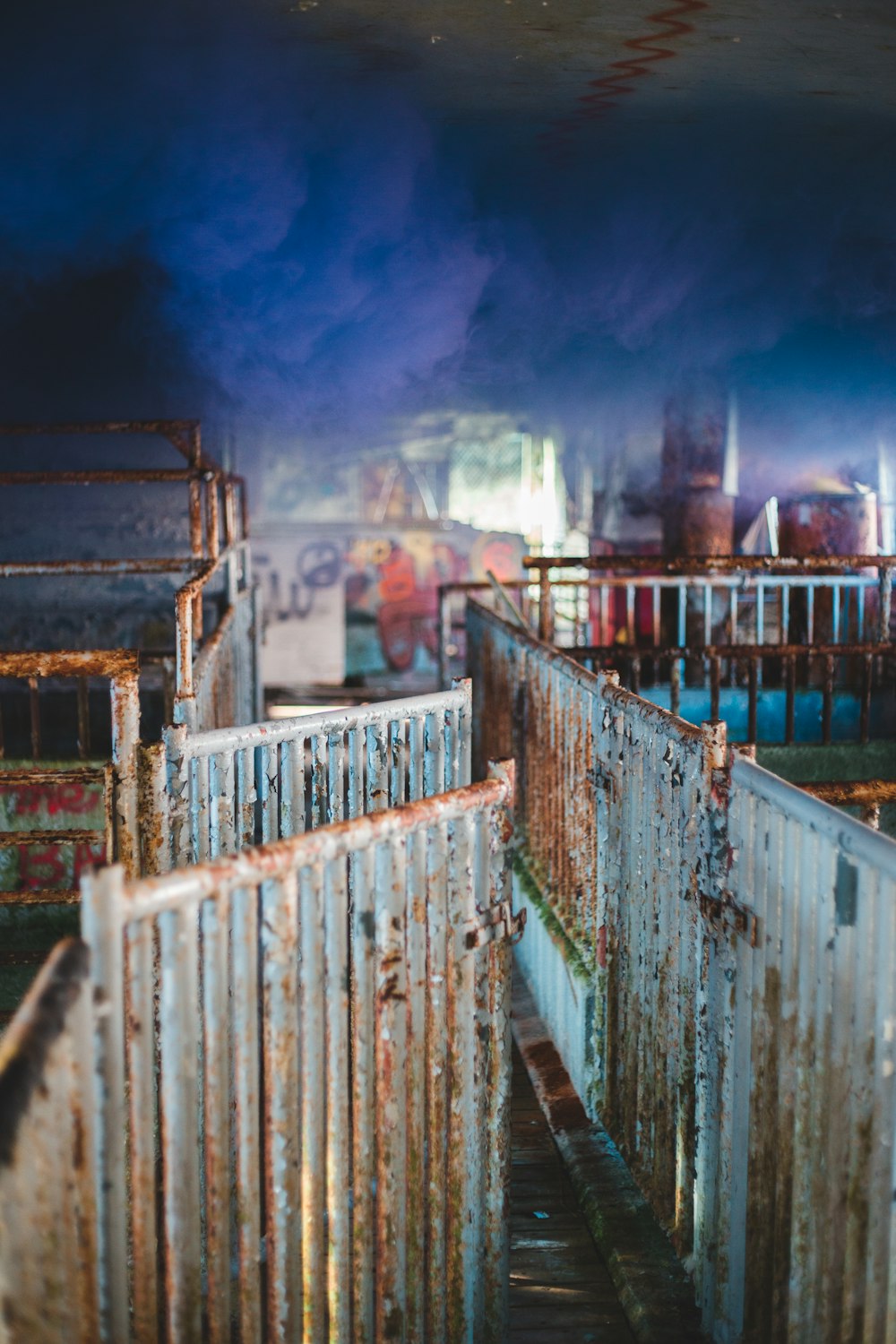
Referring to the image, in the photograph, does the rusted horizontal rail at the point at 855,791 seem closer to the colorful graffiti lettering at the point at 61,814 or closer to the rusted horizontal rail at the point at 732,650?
the colorful graffiti lettering at the point at 61,814

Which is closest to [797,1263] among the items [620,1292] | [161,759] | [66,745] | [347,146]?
[620,1292]

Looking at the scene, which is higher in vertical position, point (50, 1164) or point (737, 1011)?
point (50, 1164)

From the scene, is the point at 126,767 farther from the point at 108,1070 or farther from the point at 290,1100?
the point at 108,1070

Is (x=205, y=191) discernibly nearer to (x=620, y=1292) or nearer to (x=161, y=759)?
(x=161, y=759)

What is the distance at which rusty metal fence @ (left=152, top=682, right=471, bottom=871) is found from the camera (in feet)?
11.0

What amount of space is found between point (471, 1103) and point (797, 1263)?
0.80 m

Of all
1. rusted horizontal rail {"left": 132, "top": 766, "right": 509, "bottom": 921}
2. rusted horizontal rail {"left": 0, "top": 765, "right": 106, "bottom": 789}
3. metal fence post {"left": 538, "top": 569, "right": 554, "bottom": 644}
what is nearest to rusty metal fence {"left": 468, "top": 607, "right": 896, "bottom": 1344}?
rusted horizontal rail {"left": 132, "top": 766, "right": 509, "bottom": 921}

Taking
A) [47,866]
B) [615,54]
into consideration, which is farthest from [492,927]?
[615,54]

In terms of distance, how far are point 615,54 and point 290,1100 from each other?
5.60 meters

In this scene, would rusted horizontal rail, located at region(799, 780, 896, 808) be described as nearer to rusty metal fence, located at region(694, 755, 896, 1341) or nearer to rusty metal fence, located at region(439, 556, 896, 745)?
rusty metal fence, located at region(694, 755, 896, 1341)

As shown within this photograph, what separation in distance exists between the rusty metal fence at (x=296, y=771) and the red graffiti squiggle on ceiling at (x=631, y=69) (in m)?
3.52

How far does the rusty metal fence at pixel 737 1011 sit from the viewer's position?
205 centimetres

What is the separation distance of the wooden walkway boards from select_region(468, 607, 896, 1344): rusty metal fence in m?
0.27

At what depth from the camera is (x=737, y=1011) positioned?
269 centimetres
